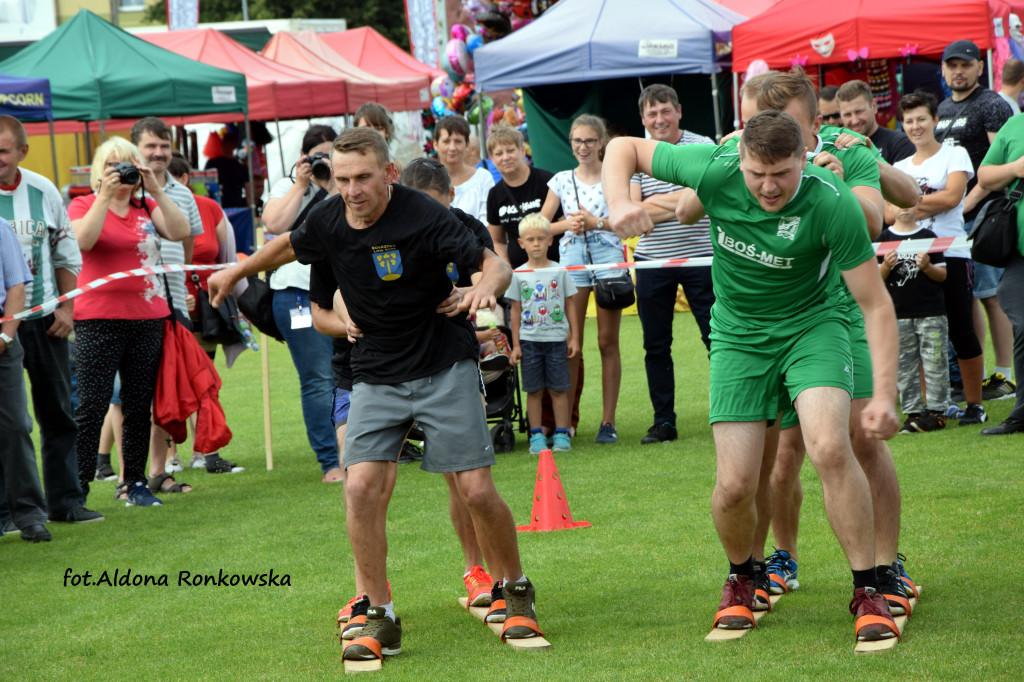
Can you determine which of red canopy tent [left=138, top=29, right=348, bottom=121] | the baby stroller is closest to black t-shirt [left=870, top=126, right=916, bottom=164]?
the baby stroller

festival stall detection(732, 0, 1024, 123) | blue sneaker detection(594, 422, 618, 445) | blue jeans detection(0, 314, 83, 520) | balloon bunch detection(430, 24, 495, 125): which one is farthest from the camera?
balloon bunch detection(430, 24, 495, 125)

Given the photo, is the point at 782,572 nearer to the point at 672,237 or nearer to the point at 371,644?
the point at 371,644

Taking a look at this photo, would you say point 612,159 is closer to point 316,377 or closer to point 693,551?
point 693,551

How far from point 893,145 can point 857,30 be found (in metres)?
6.03

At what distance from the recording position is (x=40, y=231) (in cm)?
697

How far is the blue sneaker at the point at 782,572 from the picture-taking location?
195 inches

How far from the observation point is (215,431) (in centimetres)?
793

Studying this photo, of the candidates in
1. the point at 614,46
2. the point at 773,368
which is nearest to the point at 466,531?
the point at 773,368

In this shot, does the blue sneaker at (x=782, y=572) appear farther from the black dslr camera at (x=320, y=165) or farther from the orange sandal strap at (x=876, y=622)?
the black dslr camera at (x=320, y=165)

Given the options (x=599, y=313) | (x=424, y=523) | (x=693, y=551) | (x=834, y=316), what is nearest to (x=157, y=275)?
(x=424, y=523)

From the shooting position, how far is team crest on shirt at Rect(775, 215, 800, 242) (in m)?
4.25

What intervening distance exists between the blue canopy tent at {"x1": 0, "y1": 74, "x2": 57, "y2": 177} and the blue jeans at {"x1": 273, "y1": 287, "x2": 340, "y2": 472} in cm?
739

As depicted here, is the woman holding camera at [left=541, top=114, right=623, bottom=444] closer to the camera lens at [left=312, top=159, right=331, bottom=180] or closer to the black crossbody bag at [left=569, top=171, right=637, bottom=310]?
the black crossbody bag at [left=569, top=171, right=637, bottom=310]

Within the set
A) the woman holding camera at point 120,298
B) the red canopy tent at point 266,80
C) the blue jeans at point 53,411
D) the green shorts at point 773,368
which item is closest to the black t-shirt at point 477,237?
the green shorts at point 773,368
